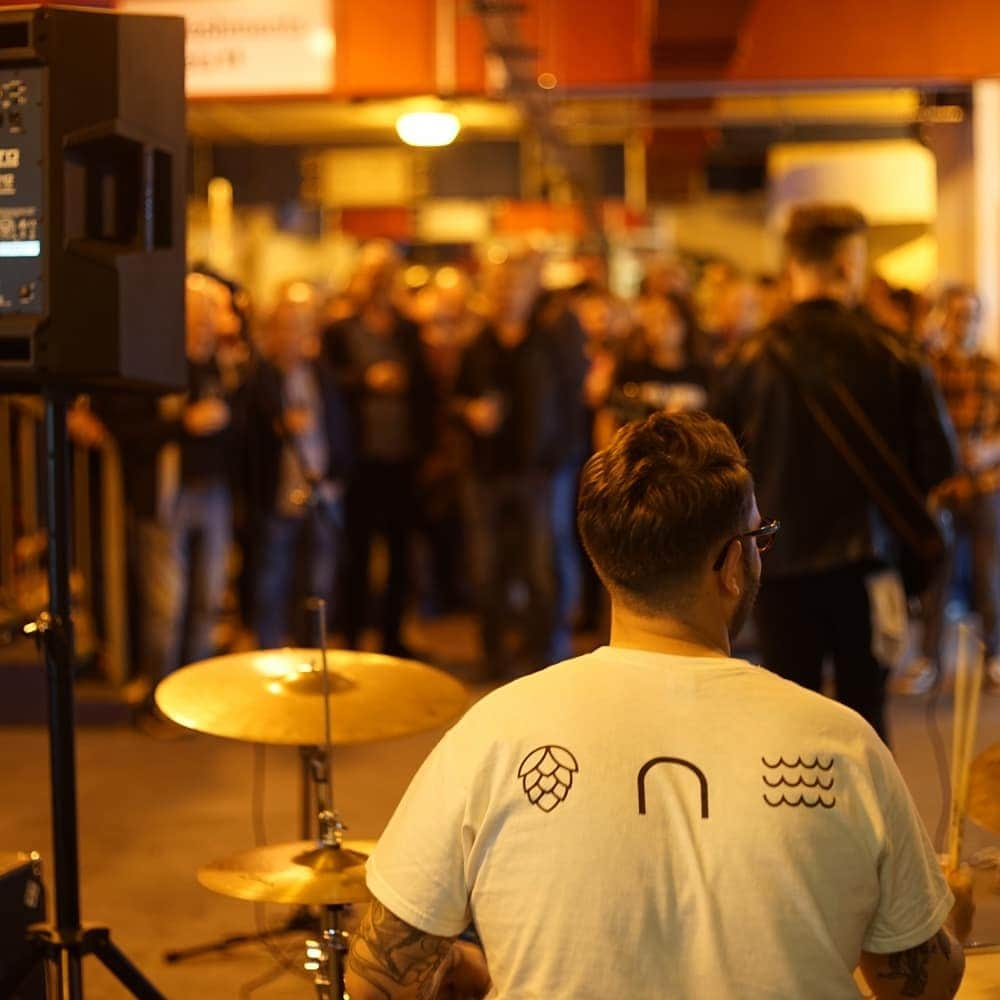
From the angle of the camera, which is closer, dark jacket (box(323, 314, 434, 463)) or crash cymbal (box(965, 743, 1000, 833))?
crash cymbal (box(965, 743, 1000, 833))

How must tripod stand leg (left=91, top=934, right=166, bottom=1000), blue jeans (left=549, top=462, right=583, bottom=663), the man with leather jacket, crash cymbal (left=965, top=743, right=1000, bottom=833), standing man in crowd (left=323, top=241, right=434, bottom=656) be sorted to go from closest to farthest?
crash cymbal (left=965, top=743, right=1000, bottom=833) → tripod stand leg (left=91, top=934, right=166, bottom=1000) → the man with leather jacket → blue jeans (left=549, top=462, right=583, bottom=663) → standing man in crowd (left=323, top=241, right=434, bottom=656)

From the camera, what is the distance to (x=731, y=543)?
69.2 inches

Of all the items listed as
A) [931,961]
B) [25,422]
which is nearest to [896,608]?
[931,961]

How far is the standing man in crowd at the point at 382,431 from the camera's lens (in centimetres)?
710

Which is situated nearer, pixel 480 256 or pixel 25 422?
pixel 25 422

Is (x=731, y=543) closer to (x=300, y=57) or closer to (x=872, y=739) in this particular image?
(x=872, y=739)

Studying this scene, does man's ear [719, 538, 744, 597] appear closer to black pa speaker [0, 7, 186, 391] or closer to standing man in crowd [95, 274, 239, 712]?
black pa speaker [0, 7, 186, 391]

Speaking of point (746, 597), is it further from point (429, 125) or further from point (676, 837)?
point (429, 125)

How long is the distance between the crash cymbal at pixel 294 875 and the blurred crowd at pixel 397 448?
3273 millimetres

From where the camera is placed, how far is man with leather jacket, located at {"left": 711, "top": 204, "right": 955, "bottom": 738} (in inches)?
146

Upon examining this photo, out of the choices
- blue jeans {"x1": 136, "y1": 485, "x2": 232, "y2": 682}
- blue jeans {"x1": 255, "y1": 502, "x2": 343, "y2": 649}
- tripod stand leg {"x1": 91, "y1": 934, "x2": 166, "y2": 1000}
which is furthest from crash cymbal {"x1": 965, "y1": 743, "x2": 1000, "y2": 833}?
blue jeans {"x1": 255, "y1": 502, "x2": 343, "y2": 649}

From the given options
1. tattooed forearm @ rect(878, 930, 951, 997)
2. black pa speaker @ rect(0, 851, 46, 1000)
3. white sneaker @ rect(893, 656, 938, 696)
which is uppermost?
tattooed forearm @ rect(878, 930, 951, 997)

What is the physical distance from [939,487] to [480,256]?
36.9ft

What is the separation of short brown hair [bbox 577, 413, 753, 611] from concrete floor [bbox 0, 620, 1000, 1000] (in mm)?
1856
